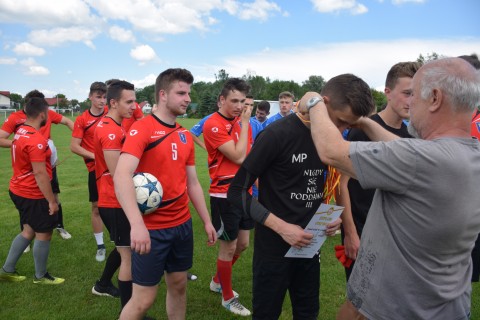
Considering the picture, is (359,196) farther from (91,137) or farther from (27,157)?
(91,137)

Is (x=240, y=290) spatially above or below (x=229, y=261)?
below

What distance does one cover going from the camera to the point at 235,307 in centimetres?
444

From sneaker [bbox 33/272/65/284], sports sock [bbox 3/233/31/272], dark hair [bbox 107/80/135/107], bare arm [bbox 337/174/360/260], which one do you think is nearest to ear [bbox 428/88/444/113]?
bare arm [bbox 337/174/360/260]


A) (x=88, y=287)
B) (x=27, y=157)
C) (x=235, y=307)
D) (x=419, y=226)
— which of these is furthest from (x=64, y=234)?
(x=419, y=226)

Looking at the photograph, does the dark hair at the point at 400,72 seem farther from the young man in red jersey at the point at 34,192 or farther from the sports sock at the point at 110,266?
the young man in red jersey at the point at 34,192

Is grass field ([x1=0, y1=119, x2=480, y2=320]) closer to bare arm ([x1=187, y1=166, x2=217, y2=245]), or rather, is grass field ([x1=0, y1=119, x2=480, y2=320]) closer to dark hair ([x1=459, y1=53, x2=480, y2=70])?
bare arm ([x1=187, y1=166, x2=217, y2=245])

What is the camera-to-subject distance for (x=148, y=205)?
304 centimetres

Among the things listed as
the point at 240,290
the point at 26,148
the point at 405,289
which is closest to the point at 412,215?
the point at 405,289

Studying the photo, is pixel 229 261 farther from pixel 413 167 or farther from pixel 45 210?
pixel 413 167

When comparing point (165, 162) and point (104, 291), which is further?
point (104, 291)

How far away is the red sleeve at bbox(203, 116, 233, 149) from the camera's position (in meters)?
4.66

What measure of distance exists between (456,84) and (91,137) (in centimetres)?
585

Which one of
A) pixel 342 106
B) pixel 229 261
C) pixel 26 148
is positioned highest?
pixel 342 106

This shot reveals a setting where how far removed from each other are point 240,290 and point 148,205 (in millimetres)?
2493
